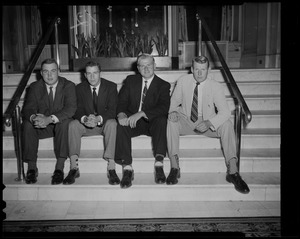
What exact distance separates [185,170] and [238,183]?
556 mm

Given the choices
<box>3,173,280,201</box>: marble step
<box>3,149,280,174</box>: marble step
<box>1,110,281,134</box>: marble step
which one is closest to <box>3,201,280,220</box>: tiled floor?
<box>3,173,280,201</box>: marble step

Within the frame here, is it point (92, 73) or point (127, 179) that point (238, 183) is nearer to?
point (127, 179)

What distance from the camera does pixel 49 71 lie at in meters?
2.99

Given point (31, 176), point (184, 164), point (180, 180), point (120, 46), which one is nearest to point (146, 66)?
point (184, 164)

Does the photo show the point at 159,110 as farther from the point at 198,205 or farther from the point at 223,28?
the point at 223,28

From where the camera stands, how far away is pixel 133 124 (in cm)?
281

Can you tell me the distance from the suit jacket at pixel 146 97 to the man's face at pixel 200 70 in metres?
0.31

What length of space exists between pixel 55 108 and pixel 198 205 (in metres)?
1.72

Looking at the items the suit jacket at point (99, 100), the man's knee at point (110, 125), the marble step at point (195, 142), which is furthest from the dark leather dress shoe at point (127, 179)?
the suit jacket at point (99, 100)

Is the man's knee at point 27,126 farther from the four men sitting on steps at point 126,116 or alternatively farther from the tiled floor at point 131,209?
the tiled floor at point 131,209

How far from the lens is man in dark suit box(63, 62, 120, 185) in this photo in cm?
277

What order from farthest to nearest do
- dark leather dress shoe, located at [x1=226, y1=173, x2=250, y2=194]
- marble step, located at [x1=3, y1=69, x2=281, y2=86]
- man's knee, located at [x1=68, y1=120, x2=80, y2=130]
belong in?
marble step, located at [x1=3, y1=69, x2=281, y2=86] → man's knee, located at [x1=68, y1=120, x2=80, y2=130] → dark leather dress shoe, located at [x1=226, y1=173, x2=250, y2=194]

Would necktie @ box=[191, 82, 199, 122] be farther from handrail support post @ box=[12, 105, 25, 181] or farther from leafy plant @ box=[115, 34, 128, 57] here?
leafy plant @ box=[115, 34, 128, 57]

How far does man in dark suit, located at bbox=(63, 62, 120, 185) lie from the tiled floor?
0.26 m
